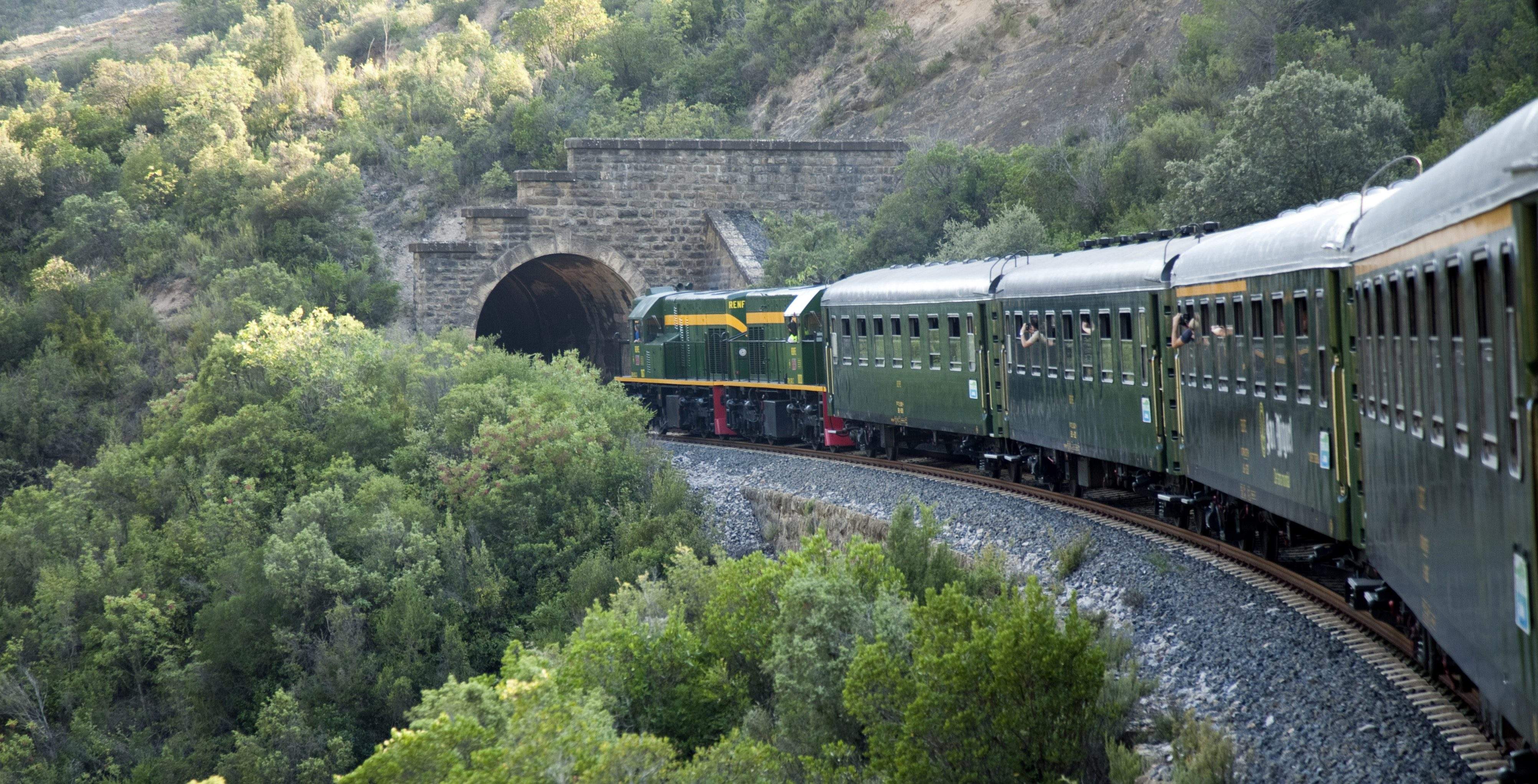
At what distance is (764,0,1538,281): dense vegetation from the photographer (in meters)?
23.1

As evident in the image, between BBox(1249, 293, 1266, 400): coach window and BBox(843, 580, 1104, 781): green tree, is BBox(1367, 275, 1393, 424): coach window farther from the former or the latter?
BBox(1249, 293, 1266, 400): coach window

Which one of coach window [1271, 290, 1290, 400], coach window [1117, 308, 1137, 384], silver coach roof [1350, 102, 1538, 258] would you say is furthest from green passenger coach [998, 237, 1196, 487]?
silver coach roof [1350, 102, 1538, 258]

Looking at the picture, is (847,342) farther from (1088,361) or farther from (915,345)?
(1088,361)

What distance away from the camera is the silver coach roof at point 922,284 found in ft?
59.0

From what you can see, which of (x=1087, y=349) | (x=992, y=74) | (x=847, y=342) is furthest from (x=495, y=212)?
(x=1087, y=349)

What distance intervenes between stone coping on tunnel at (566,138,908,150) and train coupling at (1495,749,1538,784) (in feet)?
105

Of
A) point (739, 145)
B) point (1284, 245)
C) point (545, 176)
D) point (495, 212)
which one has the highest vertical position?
point (739, 145)

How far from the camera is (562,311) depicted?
1718 inches

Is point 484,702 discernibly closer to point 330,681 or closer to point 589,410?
point 330,681

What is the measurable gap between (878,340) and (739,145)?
1767 centimetres

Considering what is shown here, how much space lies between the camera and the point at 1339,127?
75.8ft

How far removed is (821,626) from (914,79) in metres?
39.9

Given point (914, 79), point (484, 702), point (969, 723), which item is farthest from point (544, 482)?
point (914, 79)

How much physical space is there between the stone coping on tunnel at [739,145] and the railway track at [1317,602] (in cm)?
1920
